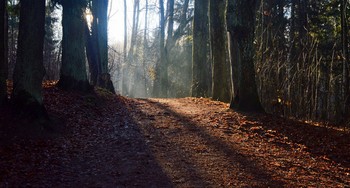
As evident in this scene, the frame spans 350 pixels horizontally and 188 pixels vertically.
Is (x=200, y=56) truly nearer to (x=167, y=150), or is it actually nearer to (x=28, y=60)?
(x=167, y=150)

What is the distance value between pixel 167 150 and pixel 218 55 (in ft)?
22.2

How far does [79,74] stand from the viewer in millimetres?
10156

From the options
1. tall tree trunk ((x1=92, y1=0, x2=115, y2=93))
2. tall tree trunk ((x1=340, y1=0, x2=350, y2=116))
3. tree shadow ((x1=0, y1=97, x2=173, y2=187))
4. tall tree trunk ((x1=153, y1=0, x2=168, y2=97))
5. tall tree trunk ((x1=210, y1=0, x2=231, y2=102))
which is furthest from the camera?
tall tree trunk ((x1=153, y1=0, x2=168, y2=97))

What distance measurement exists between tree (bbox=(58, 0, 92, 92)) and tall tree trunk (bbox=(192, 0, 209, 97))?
609 centimetres

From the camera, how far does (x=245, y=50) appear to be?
30.2ft

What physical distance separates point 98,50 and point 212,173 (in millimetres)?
9485

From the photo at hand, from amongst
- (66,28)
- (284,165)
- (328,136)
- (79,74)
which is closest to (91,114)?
(79,74)

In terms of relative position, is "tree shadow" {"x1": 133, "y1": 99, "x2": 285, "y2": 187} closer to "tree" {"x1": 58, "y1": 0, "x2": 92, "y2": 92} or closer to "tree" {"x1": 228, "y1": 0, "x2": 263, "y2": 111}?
"tree" {"x1": 228, "y1": 0, "x2": 263, "y2": 111}

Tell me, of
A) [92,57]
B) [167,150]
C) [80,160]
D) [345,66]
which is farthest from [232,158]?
[92,57]

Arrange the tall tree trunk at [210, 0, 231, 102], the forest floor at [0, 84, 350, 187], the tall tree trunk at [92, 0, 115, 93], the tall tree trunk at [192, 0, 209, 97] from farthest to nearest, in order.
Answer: the tall tree trunk at [192, 0, 209, 97] → the tall tree trunk at [92, 0, 115, 93] → the tall tree trunk at [210, 0, 231, 102] → the forest floor at [0, 84, 350, 187]

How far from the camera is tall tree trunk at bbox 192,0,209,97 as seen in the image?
49.5ft

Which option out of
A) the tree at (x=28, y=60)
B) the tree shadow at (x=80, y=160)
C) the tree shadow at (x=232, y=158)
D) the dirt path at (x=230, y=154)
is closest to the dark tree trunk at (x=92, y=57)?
the dirt path at (x=230, y=154)

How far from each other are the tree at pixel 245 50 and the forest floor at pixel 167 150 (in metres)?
0.50

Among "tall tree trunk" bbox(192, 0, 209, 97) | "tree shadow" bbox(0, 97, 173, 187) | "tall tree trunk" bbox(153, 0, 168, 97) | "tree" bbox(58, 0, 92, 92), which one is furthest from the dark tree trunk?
"tall tree trunk" bbox(153, 0, 168, 97)
